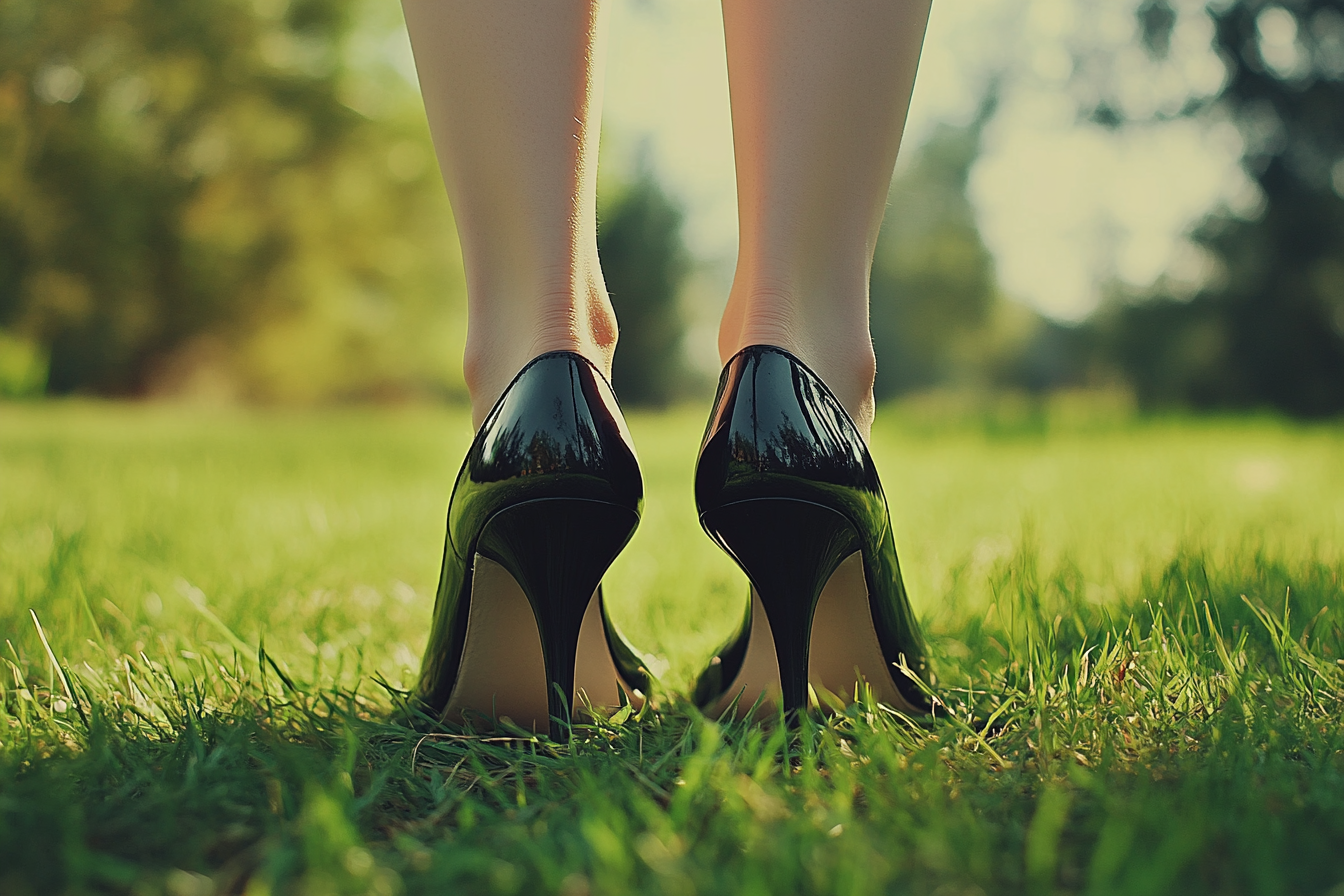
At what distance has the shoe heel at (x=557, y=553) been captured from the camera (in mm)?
850

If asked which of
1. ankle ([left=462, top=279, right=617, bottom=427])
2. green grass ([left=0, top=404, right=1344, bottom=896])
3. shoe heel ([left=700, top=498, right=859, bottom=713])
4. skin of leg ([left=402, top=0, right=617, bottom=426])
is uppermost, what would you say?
skin of leg ([left=402, top=0, right=617, bottom=426])

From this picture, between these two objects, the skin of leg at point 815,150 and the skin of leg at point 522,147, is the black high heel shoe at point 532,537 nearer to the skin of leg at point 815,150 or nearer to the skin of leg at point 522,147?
the skin of leg at point 522,147

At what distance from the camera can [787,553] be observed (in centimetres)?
87

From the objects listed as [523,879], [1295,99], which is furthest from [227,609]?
[1295,99]

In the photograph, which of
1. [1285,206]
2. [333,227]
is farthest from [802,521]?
[333,227]

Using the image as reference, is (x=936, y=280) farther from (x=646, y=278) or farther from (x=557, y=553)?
(x=557, y=553)

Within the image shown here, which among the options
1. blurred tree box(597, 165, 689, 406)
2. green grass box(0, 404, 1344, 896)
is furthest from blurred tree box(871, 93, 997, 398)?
green grass box(0, 404, 1344, 896)

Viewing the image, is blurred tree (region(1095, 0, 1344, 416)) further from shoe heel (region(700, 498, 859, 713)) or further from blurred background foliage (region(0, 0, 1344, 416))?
shoe heel (region(700, 498, 859, 713))

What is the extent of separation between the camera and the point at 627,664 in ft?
3.21

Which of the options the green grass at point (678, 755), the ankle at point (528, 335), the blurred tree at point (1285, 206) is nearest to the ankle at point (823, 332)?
the ankle at point (528, 335)

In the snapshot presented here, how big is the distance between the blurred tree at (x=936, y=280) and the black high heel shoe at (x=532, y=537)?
19.9 m

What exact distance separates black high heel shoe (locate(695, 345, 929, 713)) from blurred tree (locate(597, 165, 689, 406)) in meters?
15.2

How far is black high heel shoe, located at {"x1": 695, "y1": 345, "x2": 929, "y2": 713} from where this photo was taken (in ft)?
2.82

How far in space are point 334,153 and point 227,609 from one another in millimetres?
13983
